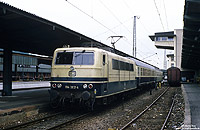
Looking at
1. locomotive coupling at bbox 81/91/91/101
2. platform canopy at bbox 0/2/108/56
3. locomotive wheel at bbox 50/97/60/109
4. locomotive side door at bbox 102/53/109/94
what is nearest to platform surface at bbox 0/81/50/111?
locomotive wheel at bbox 50/97/60/109

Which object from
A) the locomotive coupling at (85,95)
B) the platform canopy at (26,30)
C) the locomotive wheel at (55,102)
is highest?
the platform canopy at (26,30)

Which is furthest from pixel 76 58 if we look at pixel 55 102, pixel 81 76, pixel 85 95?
pixel 55 102

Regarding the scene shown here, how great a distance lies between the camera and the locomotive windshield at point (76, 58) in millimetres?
10559

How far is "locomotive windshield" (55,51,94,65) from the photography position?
1056 centimetres

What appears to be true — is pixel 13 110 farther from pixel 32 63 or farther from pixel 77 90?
pixel 32 63

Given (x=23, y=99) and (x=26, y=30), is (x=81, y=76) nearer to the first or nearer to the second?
(x=26, y=30)

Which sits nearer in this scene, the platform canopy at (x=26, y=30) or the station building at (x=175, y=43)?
the platform canopy at (x=26, y=30)

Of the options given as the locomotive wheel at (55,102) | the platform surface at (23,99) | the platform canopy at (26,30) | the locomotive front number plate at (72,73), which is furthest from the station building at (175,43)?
the locomotive wheel at (55,102)

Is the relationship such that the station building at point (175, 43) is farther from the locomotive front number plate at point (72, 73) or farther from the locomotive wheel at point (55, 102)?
the locomotive wheel at point (55, 102)

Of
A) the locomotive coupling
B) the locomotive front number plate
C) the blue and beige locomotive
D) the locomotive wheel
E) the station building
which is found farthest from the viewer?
the station building

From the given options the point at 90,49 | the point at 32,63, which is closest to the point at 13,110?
the point at 90,49

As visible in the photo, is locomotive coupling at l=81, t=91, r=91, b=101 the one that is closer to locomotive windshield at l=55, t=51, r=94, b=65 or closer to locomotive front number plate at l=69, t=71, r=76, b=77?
locomotive front number plate at l=69, t=71, r=76, b=77

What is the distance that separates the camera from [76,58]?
10688 mm

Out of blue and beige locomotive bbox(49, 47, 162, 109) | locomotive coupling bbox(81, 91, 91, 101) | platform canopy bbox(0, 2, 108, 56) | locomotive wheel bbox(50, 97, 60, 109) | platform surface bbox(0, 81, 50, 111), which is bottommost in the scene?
platform surface bbox(0, 81, 50, 111)
